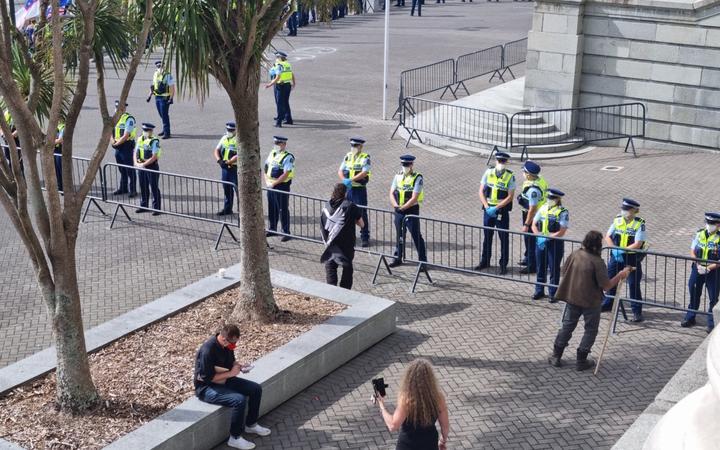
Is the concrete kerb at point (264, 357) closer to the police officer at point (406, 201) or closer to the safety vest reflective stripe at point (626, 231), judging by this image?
the police officer at point (406, 201)

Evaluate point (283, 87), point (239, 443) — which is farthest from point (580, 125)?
point (239, 443)

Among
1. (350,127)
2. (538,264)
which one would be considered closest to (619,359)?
(538,264)

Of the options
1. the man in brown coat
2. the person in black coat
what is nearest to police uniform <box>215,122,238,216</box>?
the person in black coat

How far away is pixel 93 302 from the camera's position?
13.4 meters

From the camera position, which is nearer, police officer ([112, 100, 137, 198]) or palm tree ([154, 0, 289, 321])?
palm tree ([154, 0, 289, 321])

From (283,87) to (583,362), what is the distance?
14.1 meters

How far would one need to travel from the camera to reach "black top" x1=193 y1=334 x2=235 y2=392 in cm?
943

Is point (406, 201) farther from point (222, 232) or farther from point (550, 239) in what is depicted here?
point (222, 232)

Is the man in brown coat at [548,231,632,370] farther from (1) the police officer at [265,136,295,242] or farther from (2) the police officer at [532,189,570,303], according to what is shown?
(1) the police officer at [265,136,295,242]

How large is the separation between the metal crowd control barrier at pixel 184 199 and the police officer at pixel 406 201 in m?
2.81

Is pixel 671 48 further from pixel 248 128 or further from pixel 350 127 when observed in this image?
pixel 248 128

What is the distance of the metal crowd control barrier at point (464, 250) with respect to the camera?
47.6ft

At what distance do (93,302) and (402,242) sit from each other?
454 cm

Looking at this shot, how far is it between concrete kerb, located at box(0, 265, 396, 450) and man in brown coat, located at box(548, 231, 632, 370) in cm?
220
